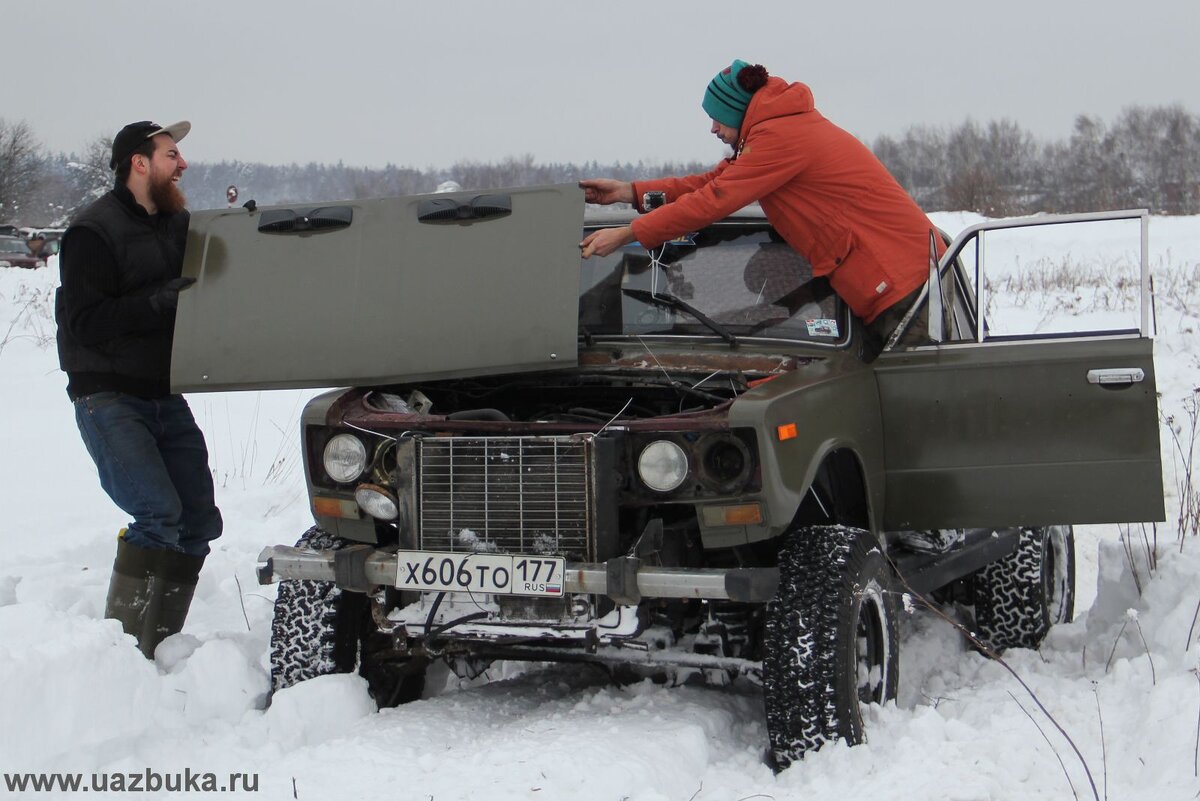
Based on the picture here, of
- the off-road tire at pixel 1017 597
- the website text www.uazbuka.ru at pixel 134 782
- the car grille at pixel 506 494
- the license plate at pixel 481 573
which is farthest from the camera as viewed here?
the off-road tire at pixel 1017 597

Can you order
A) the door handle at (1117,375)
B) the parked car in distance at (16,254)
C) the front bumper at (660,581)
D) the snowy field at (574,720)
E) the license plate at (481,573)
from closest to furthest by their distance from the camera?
the snowy field at (574,720)
the front bumper at (660,581)
the license plate at (481,573)
the door handle at (1117,375)
the parked car in distance at (16,254)

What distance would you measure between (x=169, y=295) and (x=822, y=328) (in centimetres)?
245

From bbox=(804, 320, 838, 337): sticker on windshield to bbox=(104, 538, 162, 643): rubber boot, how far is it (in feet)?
8.77

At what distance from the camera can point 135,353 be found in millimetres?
4734

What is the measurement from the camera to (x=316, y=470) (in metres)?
4.29

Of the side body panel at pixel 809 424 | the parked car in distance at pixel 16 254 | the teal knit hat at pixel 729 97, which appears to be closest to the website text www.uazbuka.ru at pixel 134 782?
the side body panel at pixel 809 424

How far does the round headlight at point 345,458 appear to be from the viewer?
4.17 meters

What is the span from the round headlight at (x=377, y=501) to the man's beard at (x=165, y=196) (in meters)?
1.56

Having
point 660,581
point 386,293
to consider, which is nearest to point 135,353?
point 386,293

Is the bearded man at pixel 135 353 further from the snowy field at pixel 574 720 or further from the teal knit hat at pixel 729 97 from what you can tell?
the teal knit hat at pixel 729 97

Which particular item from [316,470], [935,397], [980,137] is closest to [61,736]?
[316,470]

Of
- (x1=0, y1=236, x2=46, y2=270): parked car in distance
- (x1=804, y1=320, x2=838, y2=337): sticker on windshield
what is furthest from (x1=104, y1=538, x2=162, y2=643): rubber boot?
(x1=0, y1=236, x2=46, y2=270): parked car in distance

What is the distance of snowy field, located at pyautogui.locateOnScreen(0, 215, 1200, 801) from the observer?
3447 mm

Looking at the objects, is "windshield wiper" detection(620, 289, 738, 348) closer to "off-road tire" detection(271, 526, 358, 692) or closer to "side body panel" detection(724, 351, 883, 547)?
"side body panel" detection(724, 351, 883, 547)
